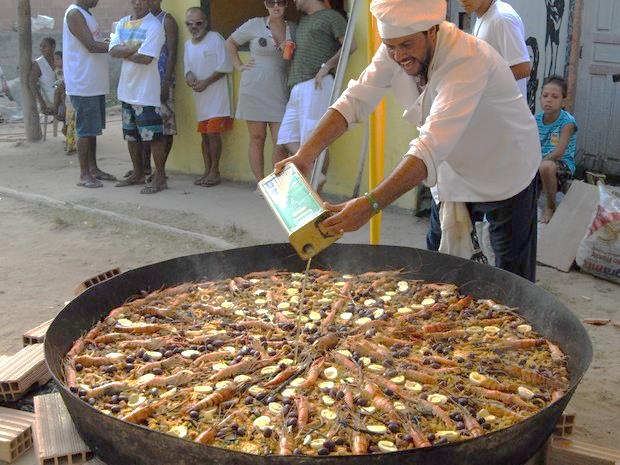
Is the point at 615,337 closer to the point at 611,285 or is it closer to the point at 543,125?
the point at 611,285

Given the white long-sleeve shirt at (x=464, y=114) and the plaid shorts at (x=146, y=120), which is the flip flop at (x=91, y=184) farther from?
the white long-sleeve shirt at (x=464, y=114)

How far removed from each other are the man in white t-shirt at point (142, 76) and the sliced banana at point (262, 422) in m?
6.55

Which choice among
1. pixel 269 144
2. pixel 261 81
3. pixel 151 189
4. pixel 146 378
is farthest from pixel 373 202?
pixel 151 189

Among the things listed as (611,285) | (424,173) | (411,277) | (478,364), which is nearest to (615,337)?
(611,285)

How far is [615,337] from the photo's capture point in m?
4.82

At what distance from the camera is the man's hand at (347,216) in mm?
2859

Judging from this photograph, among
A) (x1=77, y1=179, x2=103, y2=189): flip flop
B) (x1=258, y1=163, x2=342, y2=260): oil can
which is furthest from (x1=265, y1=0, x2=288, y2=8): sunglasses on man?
(x1=258, y1=163, x2=342, y2=260): oil can

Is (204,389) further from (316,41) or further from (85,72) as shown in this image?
(85,72)

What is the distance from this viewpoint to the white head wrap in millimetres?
3113

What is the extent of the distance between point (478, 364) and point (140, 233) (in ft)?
16.1

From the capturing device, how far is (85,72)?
926cm

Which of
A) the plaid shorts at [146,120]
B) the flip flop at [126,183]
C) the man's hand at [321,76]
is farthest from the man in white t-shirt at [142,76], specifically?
the man's hand at [321,76]

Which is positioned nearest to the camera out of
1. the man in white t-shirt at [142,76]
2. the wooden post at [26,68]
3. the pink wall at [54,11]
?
the man in white t-shirt at [142,76]

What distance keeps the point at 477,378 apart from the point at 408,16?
1.50 metres
